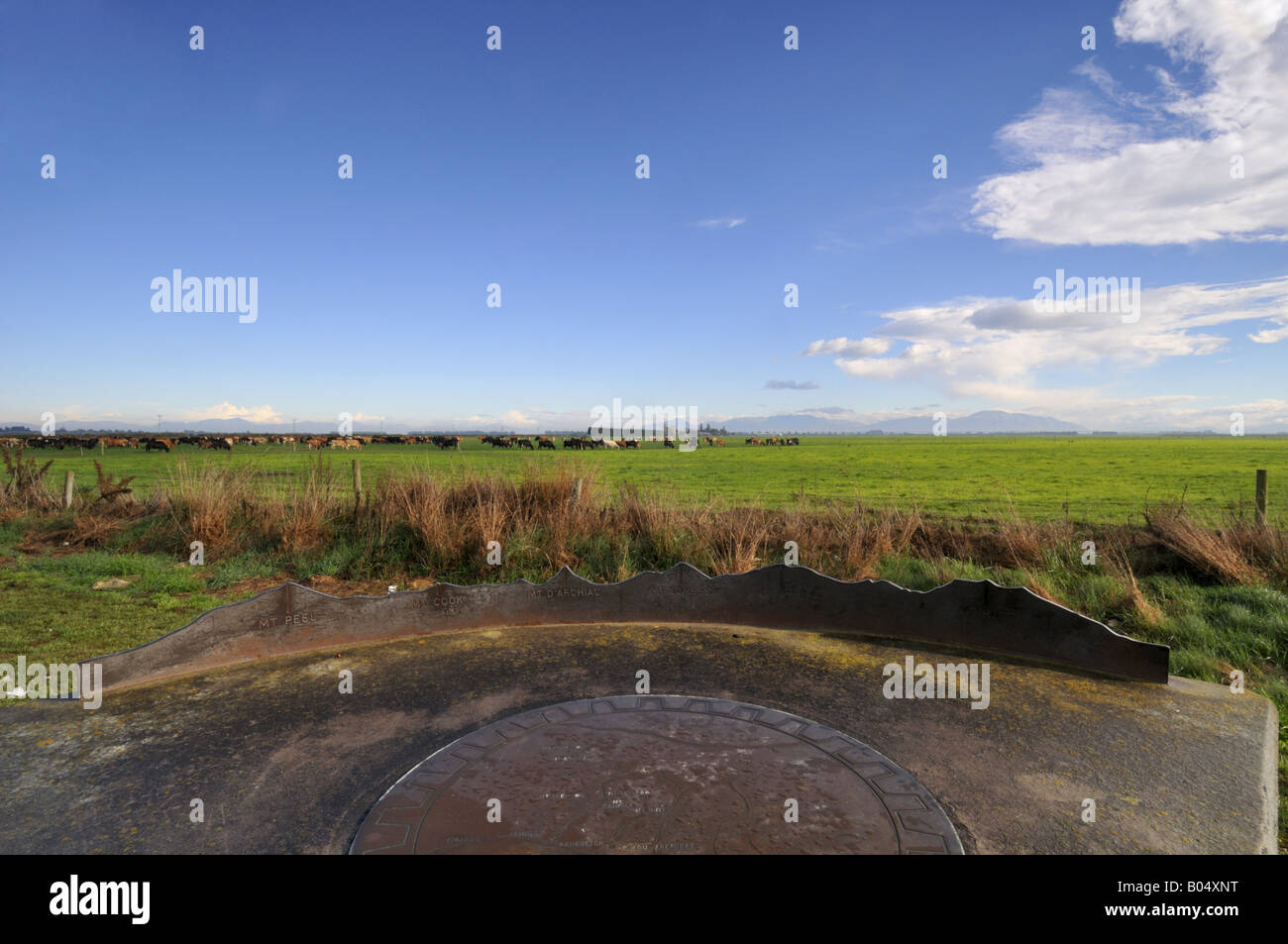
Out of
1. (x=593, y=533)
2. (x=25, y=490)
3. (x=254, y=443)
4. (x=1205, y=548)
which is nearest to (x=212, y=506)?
(x=25, y=490)

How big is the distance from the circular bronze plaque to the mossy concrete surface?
198mm

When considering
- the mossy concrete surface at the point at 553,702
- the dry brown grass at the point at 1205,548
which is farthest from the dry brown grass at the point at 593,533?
the mossy concrete surface at the point at 553,702

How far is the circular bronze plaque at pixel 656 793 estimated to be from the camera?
2.46m

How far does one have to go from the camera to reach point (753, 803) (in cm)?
268

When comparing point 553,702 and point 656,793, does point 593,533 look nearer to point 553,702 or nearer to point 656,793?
point 553,702

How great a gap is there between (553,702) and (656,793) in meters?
1.25

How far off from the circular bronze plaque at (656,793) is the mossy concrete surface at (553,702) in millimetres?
198

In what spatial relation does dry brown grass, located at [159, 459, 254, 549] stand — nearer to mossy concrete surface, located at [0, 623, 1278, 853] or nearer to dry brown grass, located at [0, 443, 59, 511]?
dry brown grass, located at [0, 443, 59, 511]

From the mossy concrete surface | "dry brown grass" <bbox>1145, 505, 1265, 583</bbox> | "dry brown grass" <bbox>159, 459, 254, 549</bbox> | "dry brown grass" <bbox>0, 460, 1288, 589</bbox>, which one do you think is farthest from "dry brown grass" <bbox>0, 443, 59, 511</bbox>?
"dry brown grass" <bbox>1145, 505, 1265, 583</bbox>
